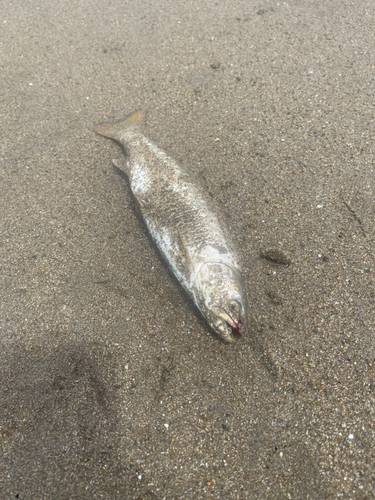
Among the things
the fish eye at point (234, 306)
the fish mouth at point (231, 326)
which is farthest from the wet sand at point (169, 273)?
the fish eye at point (234, 306)

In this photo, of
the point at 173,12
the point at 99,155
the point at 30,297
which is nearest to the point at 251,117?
the point at 99,155

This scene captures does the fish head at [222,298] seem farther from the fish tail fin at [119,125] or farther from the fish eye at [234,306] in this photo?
the fish tail fin at [119,125]

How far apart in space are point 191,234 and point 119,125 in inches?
92.3

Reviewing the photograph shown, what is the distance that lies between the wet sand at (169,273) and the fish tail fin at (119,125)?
0.21 m

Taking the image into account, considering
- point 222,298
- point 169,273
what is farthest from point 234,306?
point 169,273

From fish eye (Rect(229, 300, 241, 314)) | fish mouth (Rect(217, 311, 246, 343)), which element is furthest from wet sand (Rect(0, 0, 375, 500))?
fish eye (Rect(229, 300, 241, 314))

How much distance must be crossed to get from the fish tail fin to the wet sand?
0.70 ft

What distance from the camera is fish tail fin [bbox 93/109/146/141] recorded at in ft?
15.7

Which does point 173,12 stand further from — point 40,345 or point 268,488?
point 268,488

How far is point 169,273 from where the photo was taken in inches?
148

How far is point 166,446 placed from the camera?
281cm

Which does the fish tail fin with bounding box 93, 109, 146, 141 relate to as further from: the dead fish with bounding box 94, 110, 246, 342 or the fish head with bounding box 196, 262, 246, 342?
the fish head with bounding box 196, 262, 246, 342

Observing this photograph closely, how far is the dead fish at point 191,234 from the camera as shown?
324cm

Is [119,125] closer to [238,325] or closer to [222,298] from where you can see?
[222,298]
